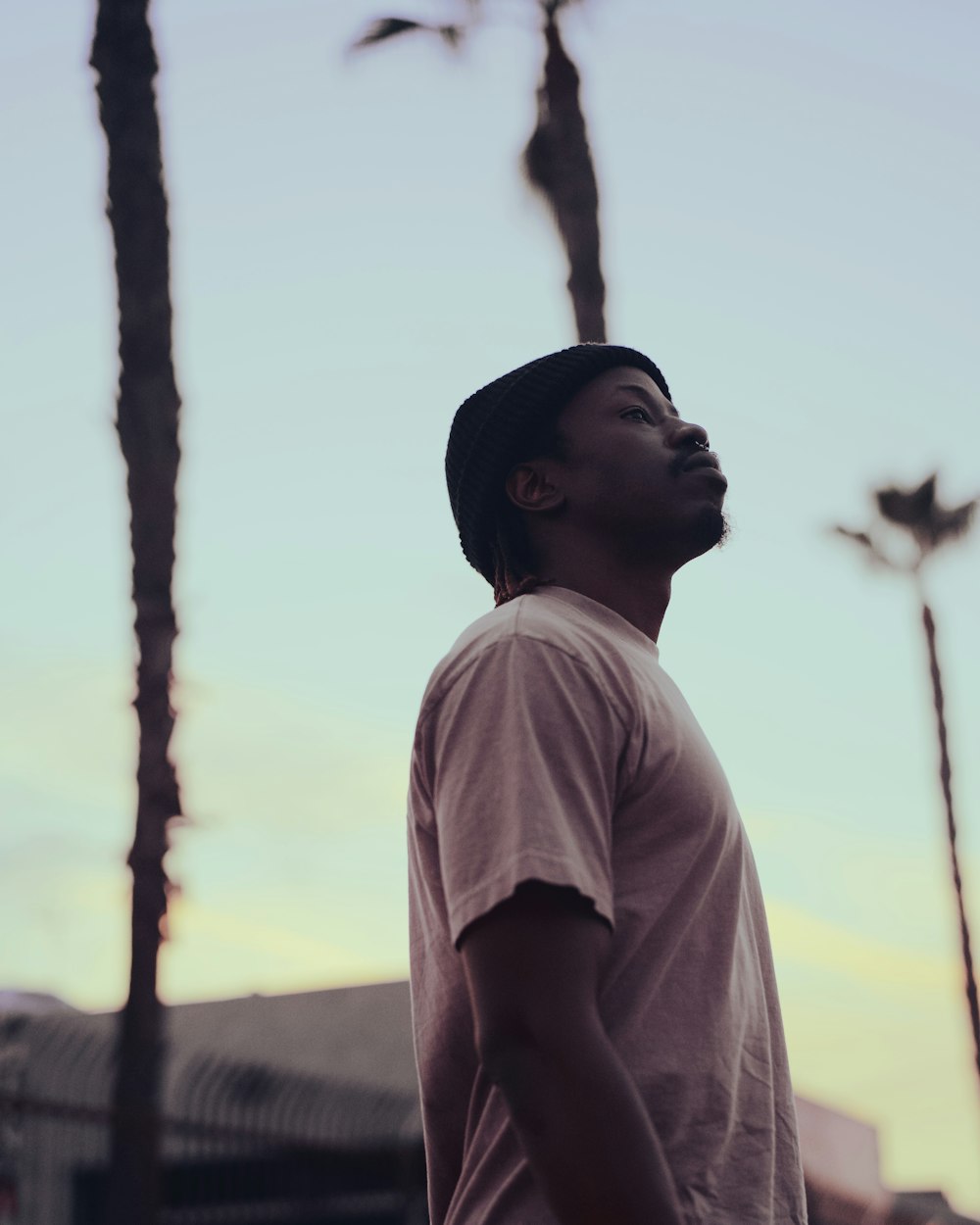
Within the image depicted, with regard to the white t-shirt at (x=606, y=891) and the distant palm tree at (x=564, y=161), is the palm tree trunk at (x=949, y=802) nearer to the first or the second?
the distant palm tree at (x=564, y=161)

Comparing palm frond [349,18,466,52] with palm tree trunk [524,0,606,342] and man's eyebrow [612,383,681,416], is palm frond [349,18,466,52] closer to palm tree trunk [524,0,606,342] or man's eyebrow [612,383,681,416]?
palm tree trunk [524,0,606,342]

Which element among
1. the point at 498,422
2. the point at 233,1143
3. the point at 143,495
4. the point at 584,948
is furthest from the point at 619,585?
the point at 143,495

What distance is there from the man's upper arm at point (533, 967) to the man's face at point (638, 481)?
792mm

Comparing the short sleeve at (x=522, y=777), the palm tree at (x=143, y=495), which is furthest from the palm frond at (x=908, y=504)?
the short sleeve at (x=522, y=777)

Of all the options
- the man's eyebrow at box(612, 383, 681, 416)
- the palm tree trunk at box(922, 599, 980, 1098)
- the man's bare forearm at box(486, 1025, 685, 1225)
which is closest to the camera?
the man's bare forearm at box(486, 1025, 685, 1225)

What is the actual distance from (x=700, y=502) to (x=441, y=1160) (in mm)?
1055

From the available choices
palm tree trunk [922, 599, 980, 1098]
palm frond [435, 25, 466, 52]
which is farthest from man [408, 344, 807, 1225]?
palm tree trunk [922, 599, 980, 1098]

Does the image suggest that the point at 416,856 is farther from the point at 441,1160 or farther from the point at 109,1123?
the point at 109,1123

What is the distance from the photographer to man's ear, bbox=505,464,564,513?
2545 mm

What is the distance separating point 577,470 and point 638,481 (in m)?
0.10

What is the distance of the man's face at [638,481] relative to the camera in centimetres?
249

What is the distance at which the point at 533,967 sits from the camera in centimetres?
179

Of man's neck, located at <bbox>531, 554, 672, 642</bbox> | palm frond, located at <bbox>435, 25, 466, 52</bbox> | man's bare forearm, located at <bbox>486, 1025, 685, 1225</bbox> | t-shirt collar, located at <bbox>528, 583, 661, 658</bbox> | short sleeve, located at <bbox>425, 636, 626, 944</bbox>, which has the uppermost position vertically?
palm frond, located at <bbox>435, 25, 466, 52</bbox>

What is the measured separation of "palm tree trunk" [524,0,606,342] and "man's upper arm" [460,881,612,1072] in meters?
8.53
